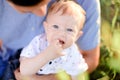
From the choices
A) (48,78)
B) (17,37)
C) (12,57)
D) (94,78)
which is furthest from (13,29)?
(94,78)

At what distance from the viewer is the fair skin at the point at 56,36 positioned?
1237 mm

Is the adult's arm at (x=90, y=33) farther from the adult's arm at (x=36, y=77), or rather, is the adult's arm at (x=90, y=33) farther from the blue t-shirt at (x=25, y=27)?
the adult's arm at (x=36, y=77)

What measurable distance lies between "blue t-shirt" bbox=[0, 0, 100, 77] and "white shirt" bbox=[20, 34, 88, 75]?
0.28ft

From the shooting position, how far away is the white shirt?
4.45 feet

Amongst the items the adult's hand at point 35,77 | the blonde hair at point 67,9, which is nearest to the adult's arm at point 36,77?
the adult's hand at point 35,77

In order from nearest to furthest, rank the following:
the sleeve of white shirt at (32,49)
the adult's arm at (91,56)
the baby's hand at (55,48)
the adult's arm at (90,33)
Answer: the baby's hand at (55,48), the sleeve of white shirt at (32,49), the adult's arm at (90,33), the adult's arm at (91,56)

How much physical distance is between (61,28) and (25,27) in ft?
0.91

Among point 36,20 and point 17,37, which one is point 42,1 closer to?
point 36,20

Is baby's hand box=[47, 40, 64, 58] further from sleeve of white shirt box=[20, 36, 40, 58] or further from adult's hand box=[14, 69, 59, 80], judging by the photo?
adult's hand box=[14, 69, 59, 80]

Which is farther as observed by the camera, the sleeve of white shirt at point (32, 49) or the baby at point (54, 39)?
the sleeve of white shirt at point (32, 49)

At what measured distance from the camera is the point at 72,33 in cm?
128

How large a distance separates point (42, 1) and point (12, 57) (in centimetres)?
64

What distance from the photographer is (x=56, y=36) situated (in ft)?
4.05

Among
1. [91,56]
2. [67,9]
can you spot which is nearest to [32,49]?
[67,9]
